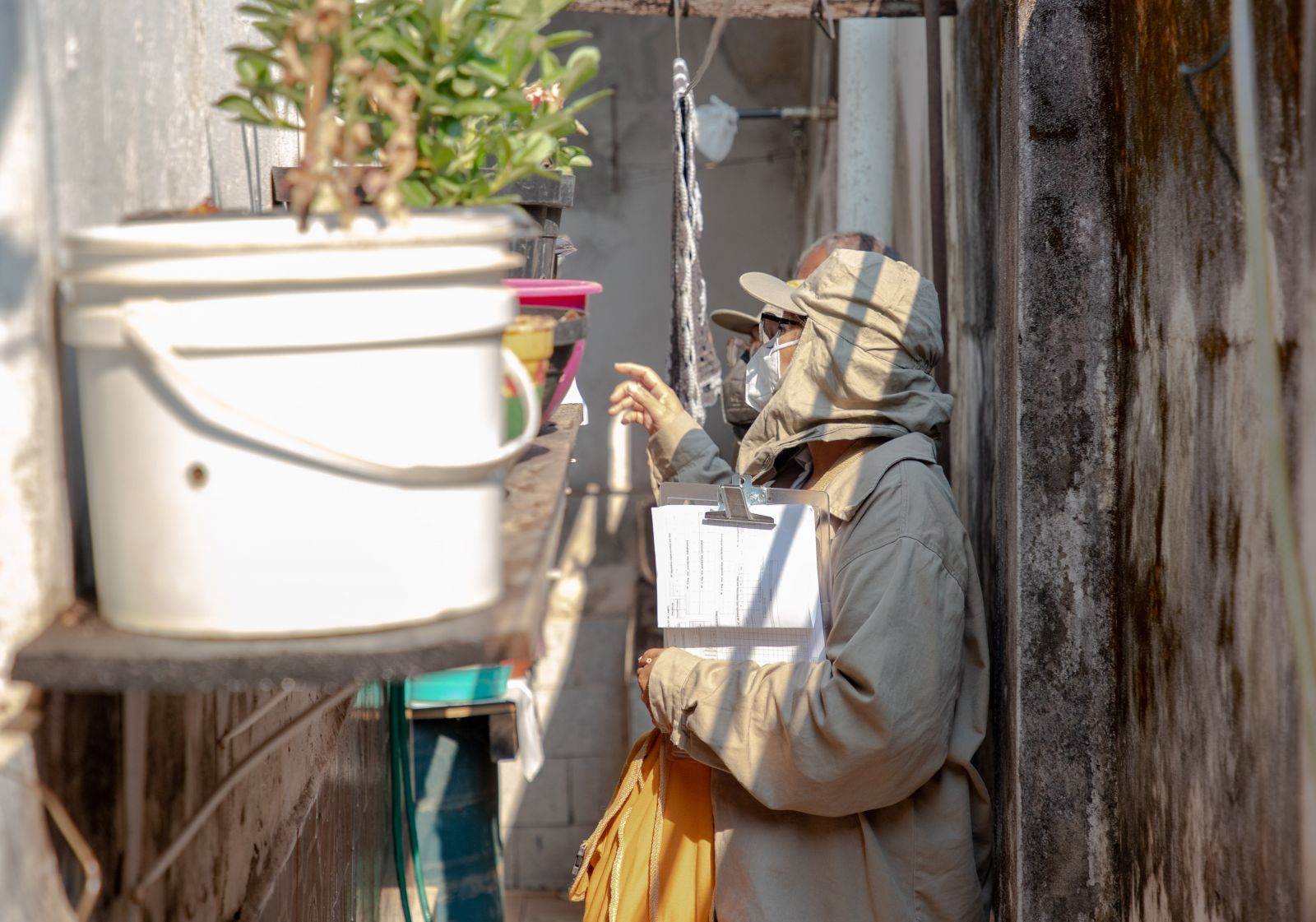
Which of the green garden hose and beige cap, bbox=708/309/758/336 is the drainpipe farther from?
the green garden hose

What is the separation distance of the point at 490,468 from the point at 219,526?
189 millimetres

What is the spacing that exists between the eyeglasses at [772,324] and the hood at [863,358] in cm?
25

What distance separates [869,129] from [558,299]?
359cm

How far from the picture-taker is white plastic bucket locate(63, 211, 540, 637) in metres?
0.80

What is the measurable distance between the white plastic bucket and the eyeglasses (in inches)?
81.4

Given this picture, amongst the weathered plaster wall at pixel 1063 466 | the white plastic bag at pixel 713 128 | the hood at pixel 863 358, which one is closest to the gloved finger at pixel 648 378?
the hood at pixel 863 358

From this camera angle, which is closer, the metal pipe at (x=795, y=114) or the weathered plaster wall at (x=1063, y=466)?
the weathered plaster wall at (x=1063, y=466)

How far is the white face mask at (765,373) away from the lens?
2.83m

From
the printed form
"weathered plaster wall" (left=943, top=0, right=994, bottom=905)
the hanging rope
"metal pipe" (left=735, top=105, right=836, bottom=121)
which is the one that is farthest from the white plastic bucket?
"metal pipe" (left=735, top=105, right=836, bottom=121)

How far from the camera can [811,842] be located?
7.73 feet

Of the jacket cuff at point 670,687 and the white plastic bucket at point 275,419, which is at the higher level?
the white plastic bucket at point 275,419

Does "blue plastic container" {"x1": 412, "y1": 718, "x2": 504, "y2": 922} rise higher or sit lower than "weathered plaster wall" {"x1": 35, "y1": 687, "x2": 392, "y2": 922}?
lower

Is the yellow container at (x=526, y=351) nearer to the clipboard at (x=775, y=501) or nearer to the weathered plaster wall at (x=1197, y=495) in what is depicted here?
the weathered plaster wall at (x=1197, y=495)

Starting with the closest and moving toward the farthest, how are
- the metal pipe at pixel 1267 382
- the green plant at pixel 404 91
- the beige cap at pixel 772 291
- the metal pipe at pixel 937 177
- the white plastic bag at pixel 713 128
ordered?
the green plant at pixel 404 91 < the metal pipe at pixel 1267 382 < the beige cap at pixel 772 291 < the metal pipe at pixel 937 177 < the white plastic bag at pixel 713 128
